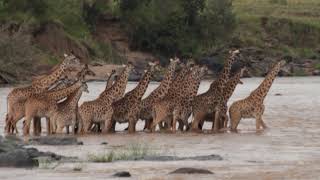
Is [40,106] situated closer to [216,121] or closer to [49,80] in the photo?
[49,80]

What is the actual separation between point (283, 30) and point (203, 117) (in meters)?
56.0

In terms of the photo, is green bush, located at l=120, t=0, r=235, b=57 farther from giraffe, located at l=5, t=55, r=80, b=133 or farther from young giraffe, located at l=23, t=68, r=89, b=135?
young giraffe, located at l=23, t=68, r=89, b=135

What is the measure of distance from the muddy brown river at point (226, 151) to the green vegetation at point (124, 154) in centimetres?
20

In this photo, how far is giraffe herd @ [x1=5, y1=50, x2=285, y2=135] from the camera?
19.3 meters

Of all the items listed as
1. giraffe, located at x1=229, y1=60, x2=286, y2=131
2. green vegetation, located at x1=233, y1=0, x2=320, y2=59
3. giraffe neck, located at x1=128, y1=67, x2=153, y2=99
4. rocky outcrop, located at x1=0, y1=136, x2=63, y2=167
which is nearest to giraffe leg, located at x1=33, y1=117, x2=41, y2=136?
giraffe neck, located at x1=128, y1=67, x2=153, y2=99

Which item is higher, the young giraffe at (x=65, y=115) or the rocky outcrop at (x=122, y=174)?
the young giraffe at (x=65, y=115)

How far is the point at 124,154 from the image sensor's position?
1472cm

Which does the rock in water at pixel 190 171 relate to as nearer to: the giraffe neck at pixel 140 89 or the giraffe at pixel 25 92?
the giraffe neck at pixel 140 89

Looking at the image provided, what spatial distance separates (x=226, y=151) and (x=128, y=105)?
14.6 ft

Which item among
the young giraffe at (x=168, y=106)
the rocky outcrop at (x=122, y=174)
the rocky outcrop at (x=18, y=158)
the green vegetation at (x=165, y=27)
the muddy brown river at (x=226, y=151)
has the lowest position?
the muddy brown river at (x=226, y=151)

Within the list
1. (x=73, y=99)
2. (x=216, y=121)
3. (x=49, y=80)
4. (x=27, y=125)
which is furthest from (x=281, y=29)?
(x=27, y=125)

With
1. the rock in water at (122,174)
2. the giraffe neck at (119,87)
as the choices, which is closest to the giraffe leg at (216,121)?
the giraffe neck at (119,87)

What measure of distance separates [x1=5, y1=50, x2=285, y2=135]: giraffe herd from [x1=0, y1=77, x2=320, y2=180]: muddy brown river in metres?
0.53

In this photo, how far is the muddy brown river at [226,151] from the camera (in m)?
12.5
